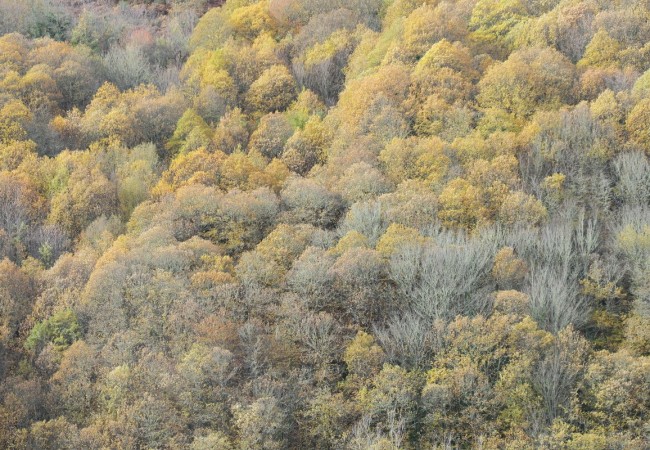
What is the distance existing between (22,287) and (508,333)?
33.1 metres

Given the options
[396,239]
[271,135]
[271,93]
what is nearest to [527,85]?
[271,135]

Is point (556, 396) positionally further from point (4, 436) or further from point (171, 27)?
point (171, 27)

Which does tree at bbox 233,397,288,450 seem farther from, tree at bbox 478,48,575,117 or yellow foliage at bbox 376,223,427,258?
tree at bbox 478,48,575,117

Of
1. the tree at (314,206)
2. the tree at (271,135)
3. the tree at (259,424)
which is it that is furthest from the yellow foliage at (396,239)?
the tree at (271,135)

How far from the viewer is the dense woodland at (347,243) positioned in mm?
45500

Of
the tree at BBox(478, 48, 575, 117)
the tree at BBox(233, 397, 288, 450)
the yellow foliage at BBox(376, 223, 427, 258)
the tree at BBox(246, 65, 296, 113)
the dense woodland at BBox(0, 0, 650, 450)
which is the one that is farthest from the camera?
the tree at BBox(246, 65, 296, 113)

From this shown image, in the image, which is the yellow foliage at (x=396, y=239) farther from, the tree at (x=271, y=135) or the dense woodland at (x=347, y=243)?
the tree at (x=271, y=135)

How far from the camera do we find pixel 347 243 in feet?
177

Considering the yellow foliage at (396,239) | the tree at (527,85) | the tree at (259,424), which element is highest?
the tree at (527,85)

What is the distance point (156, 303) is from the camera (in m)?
53.4

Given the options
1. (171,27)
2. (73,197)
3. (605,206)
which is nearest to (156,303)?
(73,197)

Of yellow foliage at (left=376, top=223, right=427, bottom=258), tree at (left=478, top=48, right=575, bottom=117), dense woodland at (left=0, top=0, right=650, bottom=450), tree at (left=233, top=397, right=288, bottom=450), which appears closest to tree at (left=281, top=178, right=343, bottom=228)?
dense woodland at (left=0, top=0, right=650, bottom=450)

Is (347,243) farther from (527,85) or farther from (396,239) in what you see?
(527,85)

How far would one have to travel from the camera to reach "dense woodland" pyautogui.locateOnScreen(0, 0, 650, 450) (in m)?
45.5
